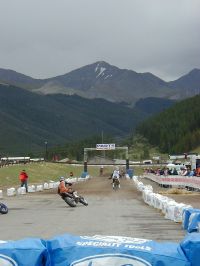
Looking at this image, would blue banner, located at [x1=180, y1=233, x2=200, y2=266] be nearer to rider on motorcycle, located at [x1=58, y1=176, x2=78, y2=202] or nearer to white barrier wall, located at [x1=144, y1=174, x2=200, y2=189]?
rider on motorcycle, located at [x1=58, y1=176, x2=78, y2=202]

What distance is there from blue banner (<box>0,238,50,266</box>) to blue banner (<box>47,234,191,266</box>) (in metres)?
0.09

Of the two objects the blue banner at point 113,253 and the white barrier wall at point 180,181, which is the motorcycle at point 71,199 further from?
the blue banner at point 113,253

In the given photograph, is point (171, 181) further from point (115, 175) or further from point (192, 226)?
point (192, 226)

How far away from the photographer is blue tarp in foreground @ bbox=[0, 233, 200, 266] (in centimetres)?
548

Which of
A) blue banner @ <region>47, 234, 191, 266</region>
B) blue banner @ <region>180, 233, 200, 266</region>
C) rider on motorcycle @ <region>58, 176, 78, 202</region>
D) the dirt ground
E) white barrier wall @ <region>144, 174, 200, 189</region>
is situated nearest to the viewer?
blue banner @ <region>47, 234, 191, 266</region>

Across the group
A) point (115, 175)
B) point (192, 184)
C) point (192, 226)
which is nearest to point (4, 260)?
point (192, 226)

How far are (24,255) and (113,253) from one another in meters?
0.82

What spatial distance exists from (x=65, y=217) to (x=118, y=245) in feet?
54.0

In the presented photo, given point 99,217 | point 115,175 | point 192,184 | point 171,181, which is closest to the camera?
point 99,217

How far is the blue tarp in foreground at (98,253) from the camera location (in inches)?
216

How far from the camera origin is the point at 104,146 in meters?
97.6

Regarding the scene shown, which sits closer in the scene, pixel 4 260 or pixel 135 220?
pixel 4 260

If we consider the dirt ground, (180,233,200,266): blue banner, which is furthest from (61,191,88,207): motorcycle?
(180,233,200,266): blue banner

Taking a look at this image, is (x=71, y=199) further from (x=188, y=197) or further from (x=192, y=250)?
(x=192, y=250)
